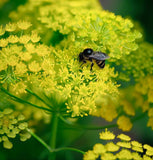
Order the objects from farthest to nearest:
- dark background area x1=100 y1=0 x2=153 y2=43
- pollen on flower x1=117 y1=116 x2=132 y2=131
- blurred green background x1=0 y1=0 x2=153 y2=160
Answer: dark background area x1=100 y1=0 x2=153 y2=43
blurred green background x1=0 y1=0 x2=153 y2=160
pollen on flower x1=117 y1=116 x2=132 y2=131

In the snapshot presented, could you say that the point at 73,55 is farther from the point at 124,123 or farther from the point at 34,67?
the point at 124,123

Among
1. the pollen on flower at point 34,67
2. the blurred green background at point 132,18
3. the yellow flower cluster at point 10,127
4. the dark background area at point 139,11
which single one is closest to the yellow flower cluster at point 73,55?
the pollen on flower at point 34,67

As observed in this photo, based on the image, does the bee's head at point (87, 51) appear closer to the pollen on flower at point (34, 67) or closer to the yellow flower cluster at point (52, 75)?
the yellow flower cluster at point (52, 75)

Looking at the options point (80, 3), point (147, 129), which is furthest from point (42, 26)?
point (147, 129)

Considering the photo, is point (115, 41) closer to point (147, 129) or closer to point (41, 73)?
point (41, 73)

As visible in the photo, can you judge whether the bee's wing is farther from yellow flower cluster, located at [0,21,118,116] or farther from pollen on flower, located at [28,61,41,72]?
pollen on flower, located at [28,61,41,72]

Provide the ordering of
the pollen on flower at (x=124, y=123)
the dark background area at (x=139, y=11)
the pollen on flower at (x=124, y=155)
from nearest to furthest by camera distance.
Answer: the pollen on flower at (x=124, y=155)
the pollen on flower at (x=124, y=123)
the dark background area at (x=139, y=11)

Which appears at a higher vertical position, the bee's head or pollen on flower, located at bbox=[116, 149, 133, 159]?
the bee's head

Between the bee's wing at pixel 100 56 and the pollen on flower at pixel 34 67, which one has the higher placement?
the bee's wing at pixel 100 56

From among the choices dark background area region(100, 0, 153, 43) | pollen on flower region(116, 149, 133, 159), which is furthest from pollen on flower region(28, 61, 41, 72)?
dark background area region(100, 0, 153, 43)

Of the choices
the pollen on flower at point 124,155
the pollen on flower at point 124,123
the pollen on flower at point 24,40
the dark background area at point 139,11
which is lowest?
the pollen on flower at point 124,155
